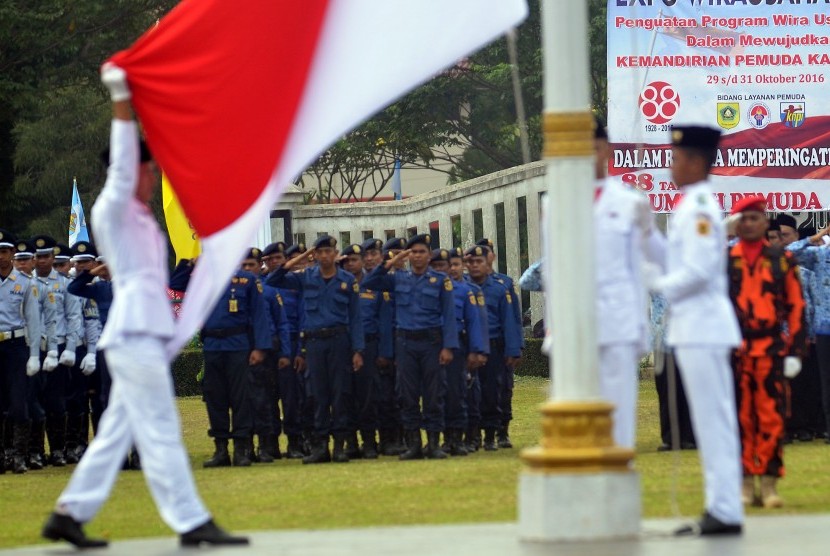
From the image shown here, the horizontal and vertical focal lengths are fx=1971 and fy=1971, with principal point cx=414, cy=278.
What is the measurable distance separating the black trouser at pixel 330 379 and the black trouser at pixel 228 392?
704 mm

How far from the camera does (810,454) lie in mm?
16047

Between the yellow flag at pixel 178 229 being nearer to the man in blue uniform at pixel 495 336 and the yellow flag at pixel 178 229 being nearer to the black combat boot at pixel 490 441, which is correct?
the man in blue uniform at pixel 495 336

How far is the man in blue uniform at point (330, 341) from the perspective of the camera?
57.6ft

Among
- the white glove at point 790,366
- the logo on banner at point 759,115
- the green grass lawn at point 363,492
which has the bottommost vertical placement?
the green grass lawn at point 363,492

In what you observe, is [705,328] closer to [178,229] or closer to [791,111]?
[791,111]

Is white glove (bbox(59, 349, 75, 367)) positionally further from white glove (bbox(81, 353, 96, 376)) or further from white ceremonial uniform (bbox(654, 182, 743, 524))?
white ceremonial uniform (bbox(654, 182, 743, 524))

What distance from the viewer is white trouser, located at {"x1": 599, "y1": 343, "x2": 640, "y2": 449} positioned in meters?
9.71

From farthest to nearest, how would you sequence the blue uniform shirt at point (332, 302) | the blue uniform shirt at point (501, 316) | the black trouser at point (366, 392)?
the blue uniform shirt at point (501, 316) → the black trouser at point (366, 392) → the blue uniform shirt at point (332, 302)

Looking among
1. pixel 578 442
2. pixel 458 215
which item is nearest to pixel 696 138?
pixel 578 442

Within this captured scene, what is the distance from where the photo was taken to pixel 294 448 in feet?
61.2

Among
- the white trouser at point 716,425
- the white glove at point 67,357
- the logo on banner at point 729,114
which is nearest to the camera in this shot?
the white trouser at point 716,425

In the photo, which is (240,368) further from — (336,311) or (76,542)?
(76,542)

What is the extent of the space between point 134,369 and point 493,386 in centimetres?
954

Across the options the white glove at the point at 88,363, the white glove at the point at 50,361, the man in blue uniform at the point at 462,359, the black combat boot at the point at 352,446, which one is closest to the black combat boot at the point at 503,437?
the man in blue uniform at the point at 462,359
